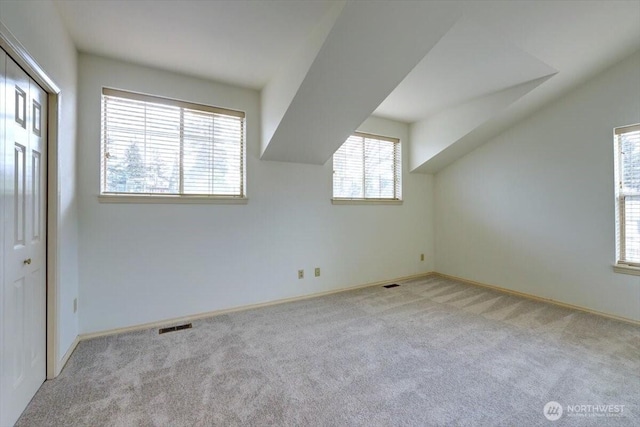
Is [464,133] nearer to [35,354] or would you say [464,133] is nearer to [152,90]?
[152,90]

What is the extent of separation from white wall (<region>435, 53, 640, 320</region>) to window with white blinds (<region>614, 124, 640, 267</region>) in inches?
3.1

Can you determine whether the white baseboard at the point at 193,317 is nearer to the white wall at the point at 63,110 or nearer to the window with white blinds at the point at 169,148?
the white wall at the point at 63,110

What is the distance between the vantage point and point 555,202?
3369 millimetres

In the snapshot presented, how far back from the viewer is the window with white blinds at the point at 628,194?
2.84 m

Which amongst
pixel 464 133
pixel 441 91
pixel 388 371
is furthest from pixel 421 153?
pixel 388 371

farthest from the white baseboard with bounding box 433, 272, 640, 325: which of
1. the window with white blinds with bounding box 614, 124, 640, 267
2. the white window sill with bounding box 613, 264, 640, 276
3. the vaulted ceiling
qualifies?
the vaulted ceiling

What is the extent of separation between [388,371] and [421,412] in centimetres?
40

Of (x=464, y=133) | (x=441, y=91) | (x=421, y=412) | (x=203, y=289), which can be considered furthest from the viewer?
(x=464, y=133)

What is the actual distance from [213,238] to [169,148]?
1.04 m

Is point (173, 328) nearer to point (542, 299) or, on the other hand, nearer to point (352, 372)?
point (352, 372)

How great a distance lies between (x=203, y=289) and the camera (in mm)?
2943

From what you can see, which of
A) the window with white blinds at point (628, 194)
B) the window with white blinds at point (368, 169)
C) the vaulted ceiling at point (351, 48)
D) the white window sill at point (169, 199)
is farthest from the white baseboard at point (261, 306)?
the vaulted ceiling at point (351, 48)

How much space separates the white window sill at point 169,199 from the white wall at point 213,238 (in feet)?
0.18

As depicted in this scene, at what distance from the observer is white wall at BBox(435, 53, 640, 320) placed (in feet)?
9.64
